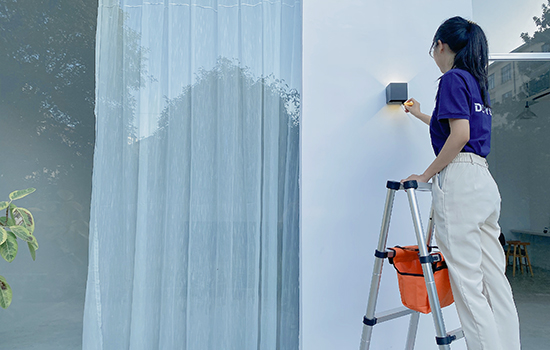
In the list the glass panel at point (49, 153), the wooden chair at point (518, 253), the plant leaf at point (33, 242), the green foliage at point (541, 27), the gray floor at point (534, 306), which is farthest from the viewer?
the wooden chair at point (518, 253)

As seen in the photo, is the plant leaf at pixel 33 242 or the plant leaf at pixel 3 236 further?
the plant leaf at pixel 33 242

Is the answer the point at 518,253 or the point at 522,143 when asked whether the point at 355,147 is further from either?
the point at 522,143

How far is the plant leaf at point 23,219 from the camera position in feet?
5.38

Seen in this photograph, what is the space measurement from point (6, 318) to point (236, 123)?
5.58ft

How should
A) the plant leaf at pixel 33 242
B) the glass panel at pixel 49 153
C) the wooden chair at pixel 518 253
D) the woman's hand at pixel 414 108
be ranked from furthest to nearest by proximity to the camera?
1. the wooden chair at pixel 518 253
2. the glass panel at pixel 49 153
3. the woman's hand at pixel 414 108
4. the plant leaf at pixel 33 242

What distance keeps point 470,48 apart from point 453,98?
25 cm

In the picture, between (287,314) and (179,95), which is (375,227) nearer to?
(287,314)

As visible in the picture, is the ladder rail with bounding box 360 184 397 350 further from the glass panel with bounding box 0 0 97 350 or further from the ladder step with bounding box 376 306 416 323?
the glass panel with bounding box 0 0 97 350

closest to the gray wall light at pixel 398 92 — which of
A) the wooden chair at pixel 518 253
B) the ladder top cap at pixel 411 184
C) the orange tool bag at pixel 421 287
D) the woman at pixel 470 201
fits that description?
the woman at pixel 470 201

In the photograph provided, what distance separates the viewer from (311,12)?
185cm

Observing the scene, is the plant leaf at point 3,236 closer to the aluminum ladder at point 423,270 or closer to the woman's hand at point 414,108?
the aluminum ladder at point 423,270

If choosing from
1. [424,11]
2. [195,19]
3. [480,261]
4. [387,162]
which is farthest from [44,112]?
[480,261]

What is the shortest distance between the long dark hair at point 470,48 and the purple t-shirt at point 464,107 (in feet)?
0.12

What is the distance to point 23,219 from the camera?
1.63 m
